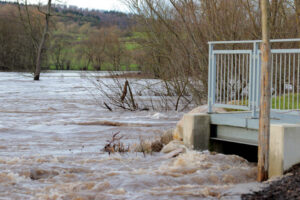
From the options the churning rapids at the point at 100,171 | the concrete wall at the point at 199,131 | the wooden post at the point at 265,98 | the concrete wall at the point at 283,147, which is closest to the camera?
the wooden post at the point at 265,98

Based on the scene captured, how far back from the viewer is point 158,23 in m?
21.5

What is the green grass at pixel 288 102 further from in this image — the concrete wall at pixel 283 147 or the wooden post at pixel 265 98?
the wooden post at pixel 265 98

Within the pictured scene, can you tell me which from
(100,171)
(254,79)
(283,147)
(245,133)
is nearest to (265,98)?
(283,147)

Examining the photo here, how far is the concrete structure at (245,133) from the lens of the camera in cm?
831

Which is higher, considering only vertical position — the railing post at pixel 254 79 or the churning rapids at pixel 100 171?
the railing post at pixel 254 79

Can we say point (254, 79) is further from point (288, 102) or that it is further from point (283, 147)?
point (283, 147)

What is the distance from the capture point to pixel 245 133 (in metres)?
Result: 9.91

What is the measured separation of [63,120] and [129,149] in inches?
309

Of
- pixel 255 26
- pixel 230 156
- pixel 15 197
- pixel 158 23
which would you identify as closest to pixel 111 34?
pixel 158 23

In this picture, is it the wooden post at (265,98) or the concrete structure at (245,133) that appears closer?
the wooden post at (265,98)

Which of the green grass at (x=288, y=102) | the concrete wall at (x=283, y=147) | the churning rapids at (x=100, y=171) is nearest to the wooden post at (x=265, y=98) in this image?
the concrete wall at (x=283, y=147)

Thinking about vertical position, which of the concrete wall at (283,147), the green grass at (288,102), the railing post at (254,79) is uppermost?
the railing post at (254,79)

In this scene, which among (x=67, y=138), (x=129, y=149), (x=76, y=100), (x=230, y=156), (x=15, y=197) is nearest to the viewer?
(x=15, y=197)

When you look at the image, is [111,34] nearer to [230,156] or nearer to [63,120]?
[63,120]
